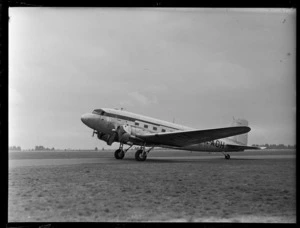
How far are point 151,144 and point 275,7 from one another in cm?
1126

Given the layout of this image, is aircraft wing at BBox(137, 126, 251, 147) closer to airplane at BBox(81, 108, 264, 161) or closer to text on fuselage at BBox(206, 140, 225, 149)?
airplane at BBox(81, 108, 264, 161)

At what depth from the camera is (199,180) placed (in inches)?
299

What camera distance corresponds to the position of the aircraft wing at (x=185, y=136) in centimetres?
1351

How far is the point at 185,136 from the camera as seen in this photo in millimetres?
14258

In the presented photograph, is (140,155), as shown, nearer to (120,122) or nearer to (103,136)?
(120,122)

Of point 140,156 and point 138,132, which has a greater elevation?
point 138,132

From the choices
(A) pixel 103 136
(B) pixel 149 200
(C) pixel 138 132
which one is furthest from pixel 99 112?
(B) pixel 149 200

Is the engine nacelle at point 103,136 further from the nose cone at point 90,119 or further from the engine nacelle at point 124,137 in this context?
the engine nacelle at point 124,137

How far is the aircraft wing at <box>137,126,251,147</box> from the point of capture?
13.5 metres

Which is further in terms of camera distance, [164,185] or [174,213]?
[164,185]

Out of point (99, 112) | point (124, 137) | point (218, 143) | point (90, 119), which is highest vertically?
point (99, 112)

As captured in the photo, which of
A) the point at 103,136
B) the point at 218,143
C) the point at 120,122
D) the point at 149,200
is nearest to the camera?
the point at 149,200
